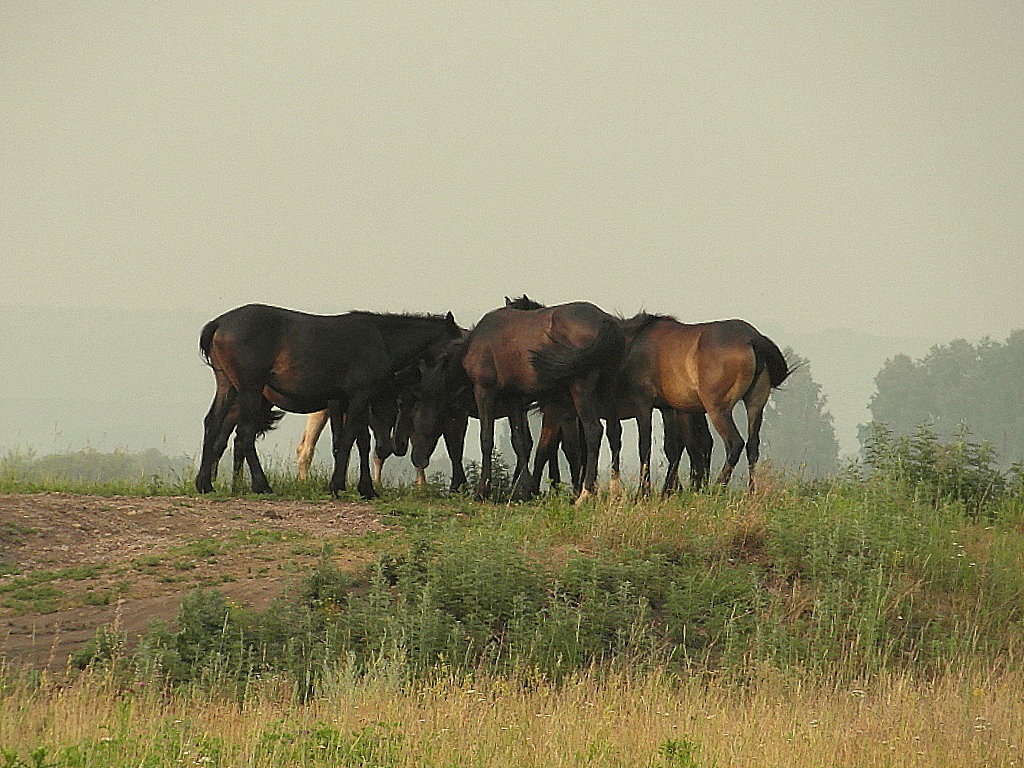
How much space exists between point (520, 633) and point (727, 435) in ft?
21.7

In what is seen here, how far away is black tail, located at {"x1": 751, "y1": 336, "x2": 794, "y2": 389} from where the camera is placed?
50.3 feet

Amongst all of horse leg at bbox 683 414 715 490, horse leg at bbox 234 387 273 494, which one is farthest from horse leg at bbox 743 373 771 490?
horse leg at bbox 234 387 273 494

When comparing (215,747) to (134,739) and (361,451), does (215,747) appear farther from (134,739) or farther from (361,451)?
(361,451)

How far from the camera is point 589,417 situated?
15.8 m

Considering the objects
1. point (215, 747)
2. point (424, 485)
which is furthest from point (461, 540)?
point (424, 485)

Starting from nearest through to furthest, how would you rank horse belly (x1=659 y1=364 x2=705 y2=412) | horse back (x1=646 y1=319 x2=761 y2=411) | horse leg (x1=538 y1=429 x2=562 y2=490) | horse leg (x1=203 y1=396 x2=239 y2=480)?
horse back (x1=646 y1=319 x2=761 y2=411)
horse belly (x1=659 y1=364 x2=705 y2=412)
horse leg (x1=203 y1=396 x2=239 y2=480)
horse leg (x1=538 y1=429 x2=562 y2=490)

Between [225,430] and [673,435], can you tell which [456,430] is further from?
[225,430]

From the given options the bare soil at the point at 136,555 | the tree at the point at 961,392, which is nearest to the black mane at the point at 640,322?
the bare soil at the point at 136,555

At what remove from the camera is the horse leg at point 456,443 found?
58.7 ft

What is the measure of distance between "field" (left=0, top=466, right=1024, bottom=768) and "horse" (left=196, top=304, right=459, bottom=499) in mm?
2017

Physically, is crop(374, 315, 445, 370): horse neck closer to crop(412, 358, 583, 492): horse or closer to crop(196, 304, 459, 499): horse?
crop(196, 304, 459, 499): horse

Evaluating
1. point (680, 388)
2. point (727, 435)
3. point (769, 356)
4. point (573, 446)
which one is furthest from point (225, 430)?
point (769, 356)

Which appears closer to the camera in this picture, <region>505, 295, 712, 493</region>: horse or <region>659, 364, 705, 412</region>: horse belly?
<region>659, 364, 705, 412</region>: horse belly

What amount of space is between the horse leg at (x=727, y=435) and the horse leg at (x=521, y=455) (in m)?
2.39
